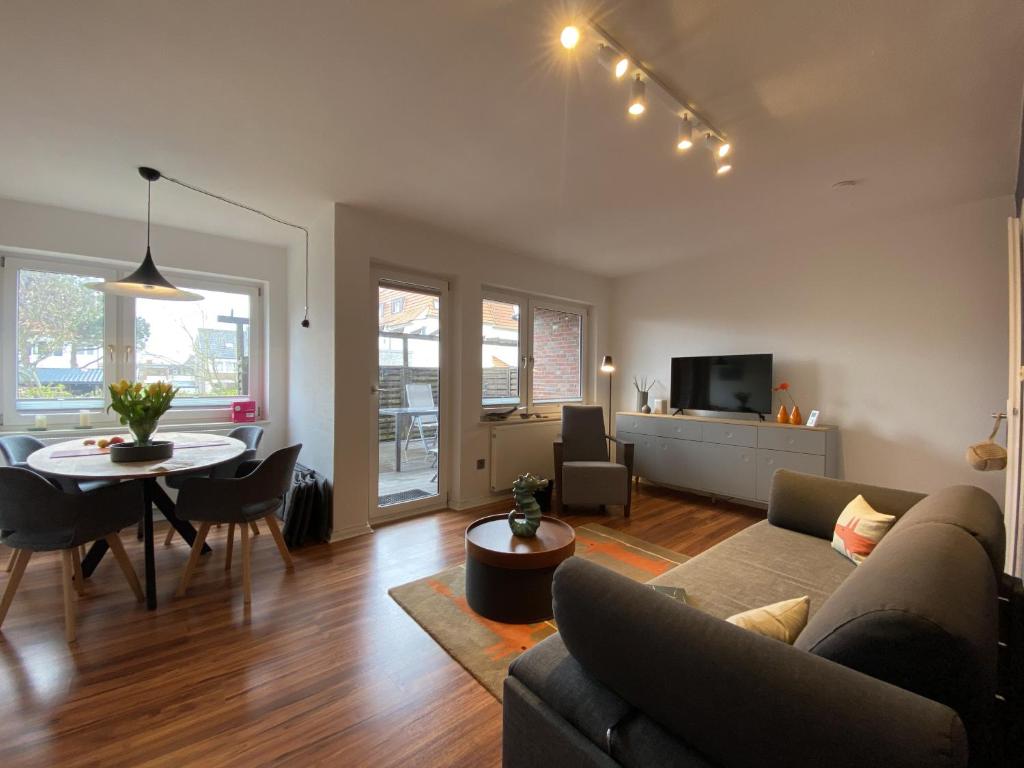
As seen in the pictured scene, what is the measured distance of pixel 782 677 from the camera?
0.72 m

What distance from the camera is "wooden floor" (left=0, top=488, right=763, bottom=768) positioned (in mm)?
1452

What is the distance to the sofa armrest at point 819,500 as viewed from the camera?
207 cm

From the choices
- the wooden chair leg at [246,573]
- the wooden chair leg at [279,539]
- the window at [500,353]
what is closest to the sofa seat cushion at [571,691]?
the wooden chair leg at [246,573]

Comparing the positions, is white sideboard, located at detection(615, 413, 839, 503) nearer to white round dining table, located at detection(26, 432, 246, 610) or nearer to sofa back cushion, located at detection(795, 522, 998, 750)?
sofa back cushion, located at detection(795, 522, 998, 750)

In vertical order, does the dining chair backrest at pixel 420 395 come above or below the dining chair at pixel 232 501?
above

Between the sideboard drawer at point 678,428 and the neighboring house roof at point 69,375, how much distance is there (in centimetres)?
506

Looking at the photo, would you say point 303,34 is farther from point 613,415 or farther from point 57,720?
point 613,415

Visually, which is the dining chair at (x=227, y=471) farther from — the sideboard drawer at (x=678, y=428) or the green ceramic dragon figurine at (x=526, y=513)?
the sideboard drawer at (x=678, y=428)

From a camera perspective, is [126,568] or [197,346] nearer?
[126,568]

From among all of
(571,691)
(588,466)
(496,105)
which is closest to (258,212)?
(496,105)

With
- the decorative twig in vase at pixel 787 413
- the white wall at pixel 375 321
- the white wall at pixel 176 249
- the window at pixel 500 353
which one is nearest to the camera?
the white wall at pixel 176 249

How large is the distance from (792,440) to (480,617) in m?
3.05

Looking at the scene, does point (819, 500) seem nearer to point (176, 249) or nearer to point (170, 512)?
point (170, 512)

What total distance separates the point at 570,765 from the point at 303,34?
248cm
